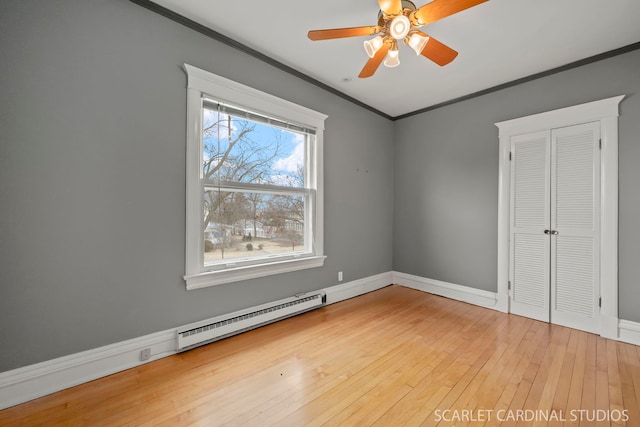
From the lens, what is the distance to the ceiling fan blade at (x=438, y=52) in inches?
76.5

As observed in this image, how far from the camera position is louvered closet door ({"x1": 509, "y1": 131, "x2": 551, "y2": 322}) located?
3031 millimetres

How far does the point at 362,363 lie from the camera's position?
2.17 metres

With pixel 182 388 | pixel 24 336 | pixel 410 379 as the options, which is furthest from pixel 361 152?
pixel 24 336

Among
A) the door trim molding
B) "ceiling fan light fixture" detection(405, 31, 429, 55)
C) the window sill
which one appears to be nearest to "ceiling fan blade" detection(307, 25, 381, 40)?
"ceiling fan light fixture" detection(405, 31, 429, 55)

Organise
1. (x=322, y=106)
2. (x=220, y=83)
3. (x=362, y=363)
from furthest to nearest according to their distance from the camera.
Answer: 1. (x=322, y=106)
2. (x=220, y=83)
3. (x=362, y=363)

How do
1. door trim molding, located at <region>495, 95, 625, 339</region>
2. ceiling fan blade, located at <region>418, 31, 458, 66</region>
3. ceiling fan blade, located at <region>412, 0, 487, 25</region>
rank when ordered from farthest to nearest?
door trim molding, located at <region>495, 95, 625, 339</region> → ceiling fan blade, located at <region>418, 31, 458, 66</region> → ceiling fan blade, located at <region>412, 0, 487, 25</region>

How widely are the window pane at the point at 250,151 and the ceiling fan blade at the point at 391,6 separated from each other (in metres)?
1.57

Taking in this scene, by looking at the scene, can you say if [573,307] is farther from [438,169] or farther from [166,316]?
[166,316]

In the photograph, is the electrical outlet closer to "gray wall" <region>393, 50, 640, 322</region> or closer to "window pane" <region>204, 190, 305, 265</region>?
"window pane" <region>204, 190, 305, 265</region>

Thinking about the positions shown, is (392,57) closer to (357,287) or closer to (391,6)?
(391,6)

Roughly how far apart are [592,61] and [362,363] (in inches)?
149

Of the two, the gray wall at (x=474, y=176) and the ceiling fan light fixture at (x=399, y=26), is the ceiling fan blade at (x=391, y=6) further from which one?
the gray wall at (x=474, y=176)

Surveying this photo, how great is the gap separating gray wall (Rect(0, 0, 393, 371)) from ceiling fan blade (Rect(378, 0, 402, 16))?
59.7 inches

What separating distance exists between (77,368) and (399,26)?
10.7ft
